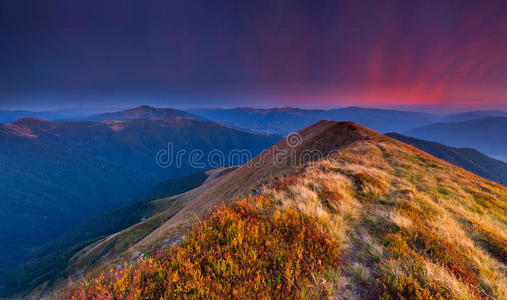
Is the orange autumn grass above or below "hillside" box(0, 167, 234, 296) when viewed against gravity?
Result: above

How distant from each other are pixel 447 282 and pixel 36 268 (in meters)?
186

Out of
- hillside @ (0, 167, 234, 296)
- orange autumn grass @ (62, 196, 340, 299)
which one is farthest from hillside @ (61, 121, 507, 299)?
hillside @ (0, 167, 234, 296)

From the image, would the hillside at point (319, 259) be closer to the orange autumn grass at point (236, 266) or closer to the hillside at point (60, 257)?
the orange autumn grass at point (236, 266)

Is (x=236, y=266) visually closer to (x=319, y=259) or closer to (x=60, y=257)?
(x=319, y=259)

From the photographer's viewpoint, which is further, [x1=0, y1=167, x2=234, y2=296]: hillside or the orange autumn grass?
[x1=0, y1=167, x2=234, y2=296]: hillside

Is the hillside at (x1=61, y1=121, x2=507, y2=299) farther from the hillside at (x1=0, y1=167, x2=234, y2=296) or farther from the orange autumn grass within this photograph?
the hillside at (x1=0, y1=167, x2=234, y2=296)

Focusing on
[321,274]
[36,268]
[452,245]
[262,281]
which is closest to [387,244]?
[452,245]

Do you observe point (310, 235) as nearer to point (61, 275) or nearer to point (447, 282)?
point (447, 282)

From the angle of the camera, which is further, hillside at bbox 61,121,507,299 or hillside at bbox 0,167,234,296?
hillside at bbox 0,167,234,296

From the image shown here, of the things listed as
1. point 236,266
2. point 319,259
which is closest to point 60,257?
point 236,266

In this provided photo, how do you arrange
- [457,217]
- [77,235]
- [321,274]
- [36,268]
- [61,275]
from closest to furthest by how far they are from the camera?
[321,274], [457,217], [61,275], [36,268], [77,235]

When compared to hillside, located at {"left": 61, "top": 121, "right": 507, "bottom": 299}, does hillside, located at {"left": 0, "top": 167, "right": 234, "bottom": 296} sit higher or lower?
lower

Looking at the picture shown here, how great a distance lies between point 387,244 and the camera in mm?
4270

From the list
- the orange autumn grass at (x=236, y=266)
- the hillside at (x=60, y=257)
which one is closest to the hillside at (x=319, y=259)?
the orange autumn grass at (x=236, y=266)
